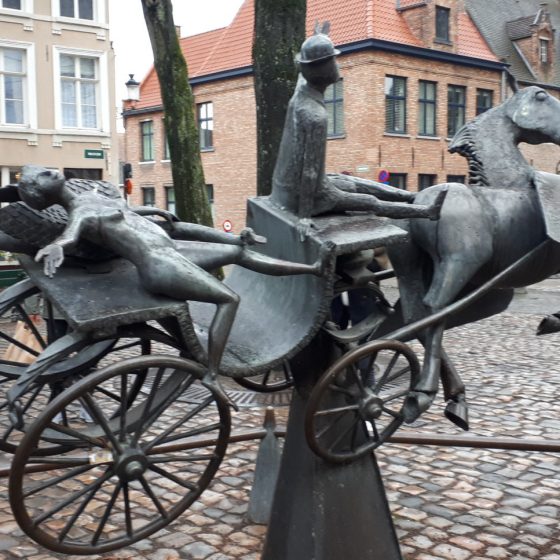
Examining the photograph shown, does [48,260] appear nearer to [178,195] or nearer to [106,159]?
[178,195]

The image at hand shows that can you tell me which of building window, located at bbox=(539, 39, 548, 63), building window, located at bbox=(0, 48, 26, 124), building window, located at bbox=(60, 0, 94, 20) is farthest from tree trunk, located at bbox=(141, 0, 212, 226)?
building window, located at bbox=(539, 39, 548, 63)

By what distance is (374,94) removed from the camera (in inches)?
827

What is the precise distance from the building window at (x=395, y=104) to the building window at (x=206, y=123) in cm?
641

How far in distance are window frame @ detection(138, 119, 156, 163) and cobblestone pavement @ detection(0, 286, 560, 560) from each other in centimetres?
2185

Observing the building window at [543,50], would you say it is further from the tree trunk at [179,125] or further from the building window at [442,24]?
the tree trunk at [179,125]

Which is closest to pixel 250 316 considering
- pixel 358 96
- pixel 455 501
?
pixel 455 501

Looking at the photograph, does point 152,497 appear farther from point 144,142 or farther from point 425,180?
point 144,142

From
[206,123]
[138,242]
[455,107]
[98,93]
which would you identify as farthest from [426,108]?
[138,242]

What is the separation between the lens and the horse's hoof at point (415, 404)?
11.3ft

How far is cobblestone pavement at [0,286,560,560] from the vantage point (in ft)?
13.7

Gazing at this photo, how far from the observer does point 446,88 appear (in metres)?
23.1

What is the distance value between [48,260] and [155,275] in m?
0.41

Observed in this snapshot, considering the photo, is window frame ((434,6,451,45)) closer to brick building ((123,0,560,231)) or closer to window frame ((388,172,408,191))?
brick building ((123,0,560,231))

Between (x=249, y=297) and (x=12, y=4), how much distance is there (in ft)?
63.2
